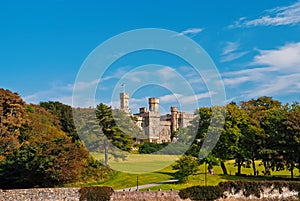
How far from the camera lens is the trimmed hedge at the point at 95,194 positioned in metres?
25.7

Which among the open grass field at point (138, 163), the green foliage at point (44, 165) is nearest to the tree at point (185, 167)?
the open grass field at point (138, 163)

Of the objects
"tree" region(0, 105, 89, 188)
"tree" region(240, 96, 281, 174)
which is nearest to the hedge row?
"tree" region(240, 96, 281, 174)

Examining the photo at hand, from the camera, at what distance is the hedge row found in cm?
2686

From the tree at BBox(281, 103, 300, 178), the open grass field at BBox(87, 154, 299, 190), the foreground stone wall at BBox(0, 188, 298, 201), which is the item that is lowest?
the foreground stone wall at BBox(0, 188, 298, 201)

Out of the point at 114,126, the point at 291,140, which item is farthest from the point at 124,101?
the point at 291,140

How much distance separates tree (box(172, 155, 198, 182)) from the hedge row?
13.1ft

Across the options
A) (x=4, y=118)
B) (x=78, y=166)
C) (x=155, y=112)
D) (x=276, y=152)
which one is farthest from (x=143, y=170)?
(x=155, y=112)

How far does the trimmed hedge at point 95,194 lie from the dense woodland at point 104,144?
459 centimetres

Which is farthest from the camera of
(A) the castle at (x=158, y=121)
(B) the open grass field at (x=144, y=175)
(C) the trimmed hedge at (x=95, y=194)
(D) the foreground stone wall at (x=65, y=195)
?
(A) the castle at (x=158, y=121)

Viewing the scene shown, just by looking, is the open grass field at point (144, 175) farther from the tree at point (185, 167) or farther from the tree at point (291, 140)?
the tree at point (291, 140)

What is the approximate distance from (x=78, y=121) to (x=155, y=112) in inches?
1733

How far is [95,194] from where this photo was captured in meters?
25.8

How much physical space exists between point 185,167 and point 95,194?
7.83m

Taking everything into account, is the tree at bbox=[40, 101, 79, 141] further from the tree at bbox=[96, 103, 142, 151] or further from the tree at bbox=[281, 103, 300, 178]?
the tree at bbox=[281, 103, 300, 178]
